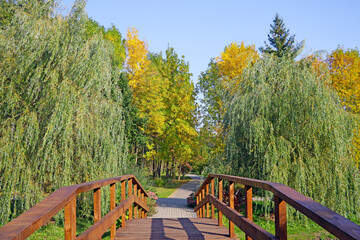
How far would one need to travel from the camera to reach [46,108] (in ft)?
25.0

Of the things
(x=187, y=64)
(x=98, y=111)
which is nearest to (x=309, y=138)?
(x=98, y=111)

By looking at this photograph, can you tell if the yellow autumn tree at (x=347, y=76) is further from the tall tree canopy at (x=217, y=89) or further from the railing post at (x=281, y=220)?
the railing post at (x=281, y=220)

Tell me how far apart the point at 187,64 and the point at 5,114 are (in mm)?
22146

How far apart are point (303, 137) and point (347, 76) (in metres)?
14.3

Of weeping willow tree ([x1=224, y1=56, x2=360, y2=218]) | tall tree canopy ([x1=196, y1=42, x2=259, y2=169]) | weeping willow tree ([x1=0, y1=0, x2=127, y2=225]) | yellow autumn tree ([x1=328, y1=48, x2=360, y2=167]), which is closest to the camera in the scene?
weeping willow tree ([x1=0, y1=0, x2=127, y2=225])

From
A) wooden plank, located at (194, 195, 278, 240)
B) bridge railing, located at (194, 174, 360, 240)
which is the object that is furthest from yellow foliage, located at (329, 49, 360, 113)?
bridge railing, located at (194, 174, 360, 240)

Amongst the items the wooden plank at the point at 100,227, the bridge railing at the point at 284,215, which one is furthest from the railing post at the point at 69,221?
the bridge railing at the point at 284,215

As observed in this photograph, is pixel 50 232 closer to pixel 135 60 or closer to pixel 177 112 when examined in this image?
pixel 177 112

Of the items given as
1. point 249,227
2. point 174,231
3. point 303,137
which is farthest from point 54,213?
point 303,137

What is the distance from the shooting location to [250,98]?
10180 mm

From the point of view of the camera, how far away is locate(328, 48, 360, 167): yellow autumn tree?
65.4 feet

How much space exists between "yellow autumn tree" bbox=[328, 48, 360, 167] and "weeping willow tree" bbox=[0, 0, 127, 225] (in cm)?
1584

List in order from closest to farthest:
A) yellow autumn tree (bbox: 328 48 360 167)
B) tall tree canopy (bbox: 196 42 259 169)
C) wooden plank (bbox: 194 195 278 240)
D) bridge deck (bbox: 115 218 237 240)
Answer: wooden plank (bbox: 194 195 278 240) < bridge deck (bbox: 115 218 237 240) < yellow autumn tree (bbox: 328 48 360 167) < tall tree canopy (bbox: 196 42 259 169)

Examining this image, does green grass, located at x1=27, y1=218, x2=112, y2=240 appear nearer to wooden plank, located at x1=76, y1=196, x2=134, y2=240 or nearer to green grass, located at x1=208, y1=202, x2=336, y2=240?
green grass, located at x1=208, y1=202, x2=336, y2=240
